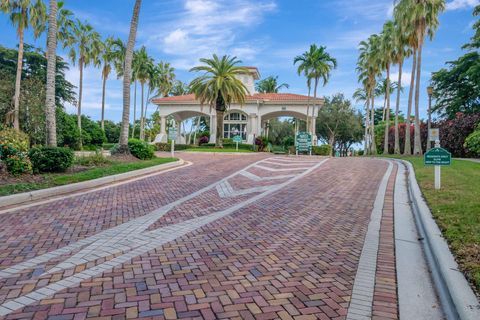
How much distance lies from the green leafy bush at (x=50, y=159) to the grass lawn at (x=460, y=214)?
1091 centimetres

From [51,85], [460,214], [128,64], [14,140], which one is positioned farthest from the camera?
[128,64]

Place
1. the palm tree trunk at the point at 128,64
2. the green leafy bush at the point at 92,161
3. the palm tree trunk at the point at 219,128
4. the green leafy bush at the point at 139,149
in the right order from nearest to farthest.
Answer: the green leafy bush at the point at 92,161
the palm tree trunk at the point at 128,64
the green leafy bush at the point at 139,149
the palm tree trunk at the point at 219,128

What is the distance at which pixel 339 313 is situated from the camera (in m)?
3.50

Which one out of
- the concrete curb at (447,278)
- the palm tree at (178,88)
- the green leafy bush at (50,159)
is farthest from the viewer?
the palm tree at (178,88)

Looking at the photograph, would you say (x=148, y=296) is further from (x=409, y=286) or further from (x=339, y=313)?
(x=409, y=286)

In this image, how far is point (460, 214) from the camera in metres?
6.85

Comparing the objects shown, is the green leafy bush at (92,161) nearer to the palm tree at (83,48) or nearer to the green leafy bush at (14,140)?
the green leafy bush at (14,140)

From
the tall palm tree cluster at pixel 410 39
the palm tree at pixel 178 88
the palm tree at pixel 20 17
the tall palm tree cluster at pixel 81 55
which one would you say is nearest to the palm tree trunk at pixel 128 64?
the tall palm tree cluster at pixel 81 55

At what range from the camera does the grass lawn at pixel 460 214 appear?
14.8 ft

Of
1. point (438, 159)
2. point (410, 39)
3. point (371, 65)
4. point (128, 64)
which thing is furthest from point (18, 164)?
point (371, 65)

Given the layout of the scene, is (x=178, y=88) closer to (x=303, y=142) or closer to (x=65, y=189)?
(x=303, y=142)

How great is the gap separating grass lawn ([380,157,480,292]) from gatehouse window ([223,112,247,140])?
95.3ft

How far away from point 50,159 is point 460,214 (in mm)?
11474

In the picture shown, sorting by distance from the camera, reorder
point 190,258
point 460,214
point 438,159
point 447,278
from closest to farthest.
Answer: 1. point 447,278
2. point 190,258
3. point 460,214
4. point 438,159
